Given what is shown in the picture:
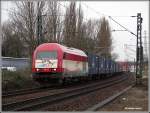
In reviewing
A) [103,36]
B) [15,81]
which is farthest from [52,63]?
[103,36]

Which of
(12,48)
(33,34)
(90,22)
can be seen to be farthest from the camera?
(12,48)

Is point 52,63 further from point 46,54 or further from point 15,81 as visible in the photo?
point 15,81

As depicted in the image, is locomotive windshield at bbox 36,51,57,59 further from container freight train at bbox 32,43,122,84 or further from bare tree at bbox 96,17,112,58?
bare tree at bbox 96,17,112,58

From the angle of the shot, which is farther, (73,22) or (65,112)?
(73,22)

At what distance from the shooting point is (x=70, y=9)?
160 ft

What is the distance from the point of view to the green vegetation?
82.2 feet

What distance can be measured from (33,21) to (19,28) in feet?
8.85

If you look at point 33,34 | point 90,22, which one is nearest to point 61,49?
point 33,34

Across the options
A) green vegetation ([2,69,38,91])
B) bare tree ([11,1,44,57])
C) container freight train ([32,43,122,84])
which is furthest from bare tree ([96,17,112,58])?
container freight train ([32,43,122,84])

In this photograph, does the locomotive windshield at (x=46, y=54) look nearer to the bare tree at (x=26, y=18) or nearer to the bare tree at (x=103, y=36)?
the bare tree at (x=26, y=18)

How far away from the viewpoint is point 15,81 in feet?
86.8

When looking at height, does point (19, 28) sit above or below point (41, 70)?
above

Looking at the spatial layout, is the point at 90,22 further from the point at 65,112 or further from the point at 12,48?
the point at 65,112

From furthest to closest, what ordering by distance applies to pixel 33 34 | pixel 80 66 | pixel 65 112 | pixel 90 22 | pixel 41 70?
pixel 90 22 → pixel 33 34 → pixel 80 66 → pixel 41 70 → pixel 65 112
